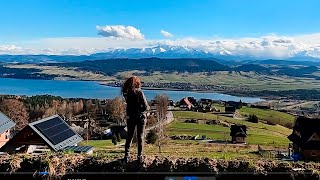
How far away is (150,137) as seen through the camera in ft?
148

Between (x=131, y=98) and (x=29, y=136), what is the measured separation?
8865 millimetres

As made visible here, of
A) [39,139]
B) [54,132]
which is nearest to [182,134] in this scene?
[54,132]

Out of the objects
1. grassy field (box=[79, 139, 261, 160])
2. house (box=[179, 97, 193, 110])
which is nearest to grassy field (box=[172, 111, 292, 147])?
grassy field (box=[79, 139, 261, 160])

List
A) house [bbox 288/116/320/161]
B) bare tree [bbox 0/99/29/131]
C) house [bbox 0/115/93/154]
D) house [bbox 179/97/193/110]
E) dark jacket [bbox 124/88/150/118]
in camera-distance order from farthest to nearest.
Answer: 1. house [bbox 179/97/193/110]
2. bare tree [bbox 0/99/29/131]
3. house [bbox 288/116/320/161]
4. house [bbox 0/115/93/154]
5. dark jacket [bbox 124/88/150/118]

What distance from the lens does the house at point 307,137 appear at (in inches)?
1284

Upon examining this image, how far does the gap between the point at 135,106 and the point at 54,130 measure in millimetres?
8938

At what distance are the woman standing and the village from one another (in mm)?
1992

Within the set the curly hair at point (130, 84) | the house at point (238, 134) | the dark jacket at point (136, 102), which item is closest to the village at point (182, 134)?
the house at point (238, 134)

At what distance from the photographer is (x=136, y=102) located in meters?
7.51

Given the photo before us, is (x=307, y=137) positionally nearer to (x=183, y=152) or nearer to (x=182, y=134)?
(x=183, y=152)

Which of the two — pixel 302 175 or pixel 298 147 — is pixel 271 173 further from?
pixel 298 147

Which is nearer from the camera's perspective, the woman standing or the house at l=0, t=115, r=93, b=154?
the woman standing

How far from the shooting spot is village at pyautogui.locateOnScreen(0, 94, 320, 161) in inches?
595

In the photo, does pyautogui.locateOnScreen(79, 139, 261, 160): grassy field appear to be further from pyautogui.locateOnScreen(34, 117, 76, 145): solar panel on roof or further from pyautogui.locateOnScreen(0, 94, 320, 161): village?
pyautogui.locateOnScreen(34, 117, 76, 145): solar panel on roof
